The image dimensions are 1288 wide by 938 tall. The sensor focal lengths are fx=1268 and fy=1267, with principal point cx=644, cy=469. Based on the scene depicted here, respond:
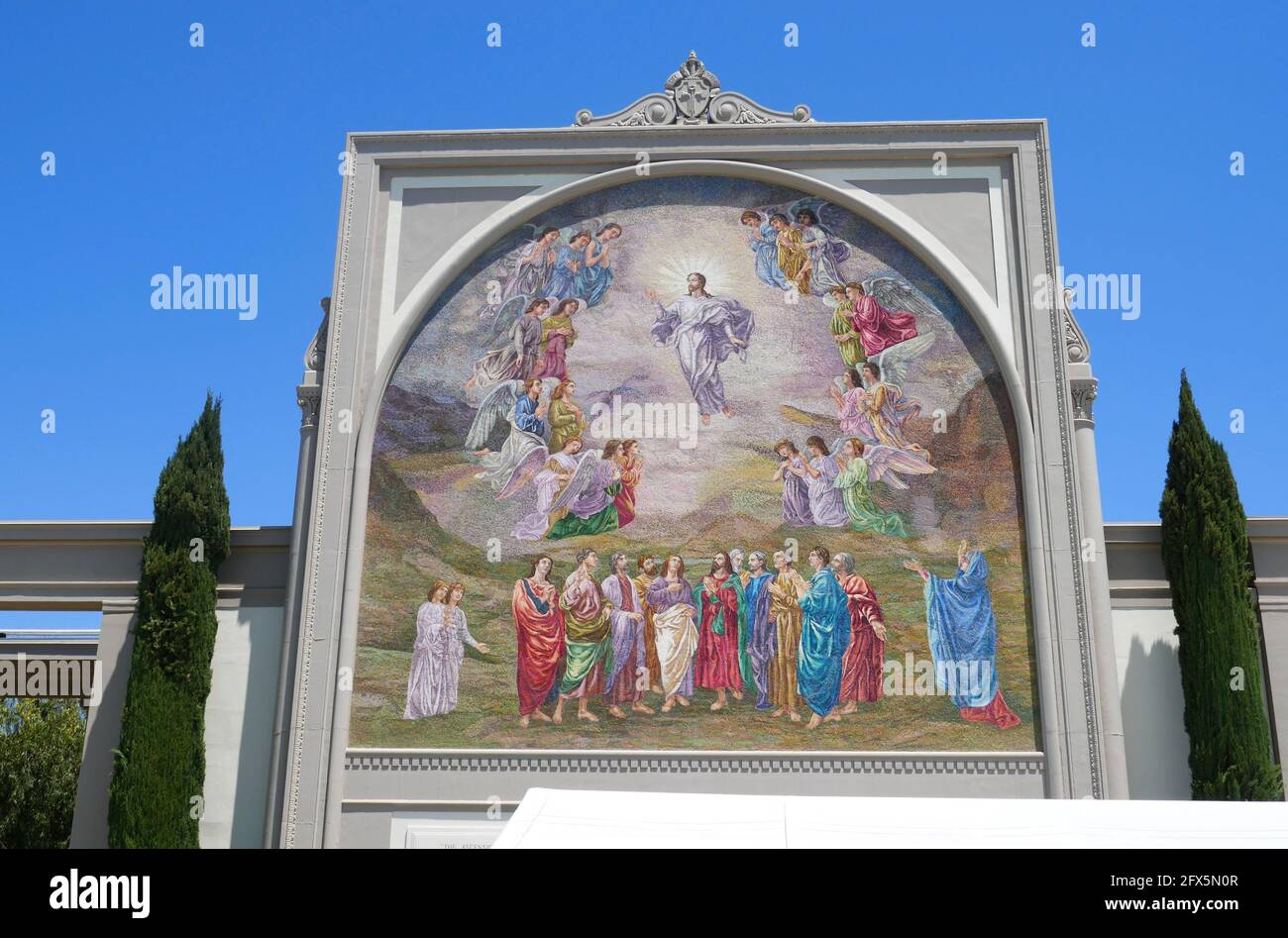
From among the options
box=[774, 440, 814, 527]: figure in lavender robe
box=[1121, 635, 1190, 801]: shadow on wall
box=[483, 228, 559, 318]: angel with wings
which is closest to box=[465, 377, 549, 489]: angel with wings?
box=[483, 228, 559, 318]: angel with wings

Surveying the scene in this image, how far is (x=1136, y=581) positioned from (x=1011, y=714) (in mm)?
2908

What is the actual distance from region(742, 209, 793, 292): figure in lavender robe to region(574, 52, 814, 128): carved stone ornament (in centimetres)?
157

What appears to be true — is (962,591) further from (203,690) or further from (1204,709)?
(203,690)

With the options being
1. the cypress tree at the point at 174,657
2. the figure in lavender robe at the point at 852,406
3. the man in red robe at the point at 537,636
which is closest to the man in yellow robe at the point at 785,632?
the figure in lavender robe at the point at 852,406

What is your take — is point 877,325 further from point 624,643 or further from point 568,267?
point 624,643

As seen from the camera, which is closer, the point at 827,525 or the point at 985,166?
the point at 827,525

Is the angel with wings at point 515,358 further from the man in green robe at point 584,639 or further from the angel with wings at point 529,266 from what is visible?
the man in green robe at point 584,639

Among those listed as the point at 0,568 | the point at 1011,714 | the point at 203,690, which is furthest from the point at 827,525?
the point at 0,568

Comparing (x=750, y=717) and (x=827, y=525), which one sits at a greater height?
(x=827, y=525)

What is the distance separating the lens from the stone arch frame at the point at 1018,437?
663 inches

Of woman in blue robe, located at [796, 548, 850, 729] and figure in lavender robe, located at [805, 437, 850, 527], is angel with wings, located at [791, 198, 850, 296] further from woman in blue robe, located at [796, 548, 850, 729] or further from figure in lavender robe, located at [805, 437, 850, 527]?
woman in blue robe, located at [796, 548, 850, 729]

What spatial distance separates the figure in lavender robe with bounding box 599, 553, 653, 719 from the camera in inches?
680
